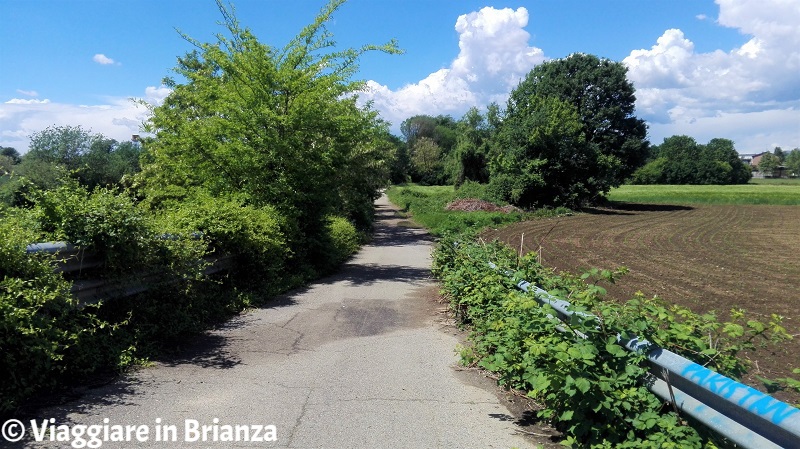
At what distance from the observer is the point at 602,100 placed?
2044 inches

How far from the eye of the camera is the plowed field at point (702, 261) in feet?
35.0

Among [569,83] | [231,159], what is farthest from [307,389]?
[569,83]

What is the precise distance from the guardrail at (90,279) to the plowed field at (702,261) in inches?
229

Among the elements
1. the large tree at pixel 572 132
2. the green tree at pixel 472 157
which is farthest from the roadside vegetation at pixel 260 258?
the green tree at pixel 472 157

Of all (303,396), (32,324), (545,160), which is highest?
(545,160)

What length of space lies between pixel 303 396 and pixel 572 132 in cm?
4366

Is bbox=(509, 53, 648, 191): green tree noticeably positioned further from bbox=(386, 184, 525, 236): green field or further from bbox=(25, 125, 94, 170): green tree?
bbox=(25, 125, 94, 170): green tree

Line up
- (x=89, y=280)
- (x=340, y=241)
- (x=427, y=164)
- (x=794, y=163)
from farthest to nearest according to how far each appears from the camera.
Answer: (x=794, y=163) < (x=427, y=164) < (x=340, y=241) < (x=89, y=280)

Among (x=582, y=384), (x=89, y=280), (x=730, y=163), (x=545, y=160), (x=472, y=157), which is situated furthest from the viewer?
(x=730, y=163)

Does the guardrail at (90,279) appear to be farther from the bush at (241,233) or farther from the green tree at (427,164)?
the green tree at (427,164)

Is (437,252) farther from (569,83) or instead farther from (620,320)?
(569,83)

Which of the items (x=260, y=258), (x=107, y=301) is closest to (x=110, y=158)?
(x=260, y=258)

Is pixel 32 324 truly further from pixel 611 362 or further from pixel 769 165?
pixel 769 165

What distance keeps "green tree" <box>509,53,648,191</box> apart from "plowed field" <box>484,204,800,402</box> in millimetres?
16950
